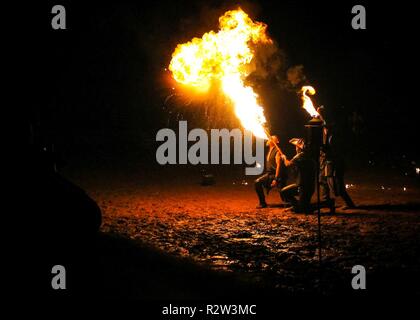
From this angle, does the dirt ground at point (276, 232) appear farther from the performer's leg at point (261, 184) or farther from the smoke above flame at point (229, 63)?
the smoke above flame at point (229, 63)

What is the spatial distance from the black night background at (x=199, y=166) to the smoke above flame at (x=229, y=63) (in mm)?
2605

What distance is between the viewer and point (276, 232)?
10867 millimetres

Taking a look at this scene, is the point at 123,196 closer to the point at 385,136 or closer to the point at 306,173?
the point at 306,173

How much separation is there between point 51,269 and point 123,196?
876 centimetres

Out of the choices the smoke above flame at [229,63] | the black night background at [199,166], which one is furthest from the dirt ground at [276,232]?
the smoke above flame at [229,63]

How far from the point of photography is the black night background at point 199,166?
7.41m

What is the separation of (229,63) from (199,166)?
34.5ft

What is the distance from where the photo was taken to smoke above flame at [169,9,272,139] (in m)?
13.5

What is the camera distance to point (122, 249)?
946 centimetres

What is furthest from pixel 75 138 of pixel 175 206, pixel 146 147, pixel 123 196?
pixel 175 206

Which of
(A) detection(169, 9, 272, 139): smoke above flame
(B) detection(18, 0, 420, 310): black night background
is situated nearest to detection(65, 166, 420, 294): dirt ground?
(B) detection(18, 0, 420, 310): black night background

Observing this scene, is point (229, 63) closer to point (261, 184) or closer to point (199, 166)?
point (261, 184)

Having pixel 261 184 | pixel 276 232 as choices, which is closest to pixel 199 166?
pixel 261 184

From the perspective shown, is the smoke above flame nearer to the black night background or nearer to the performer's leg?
the performer's leg
